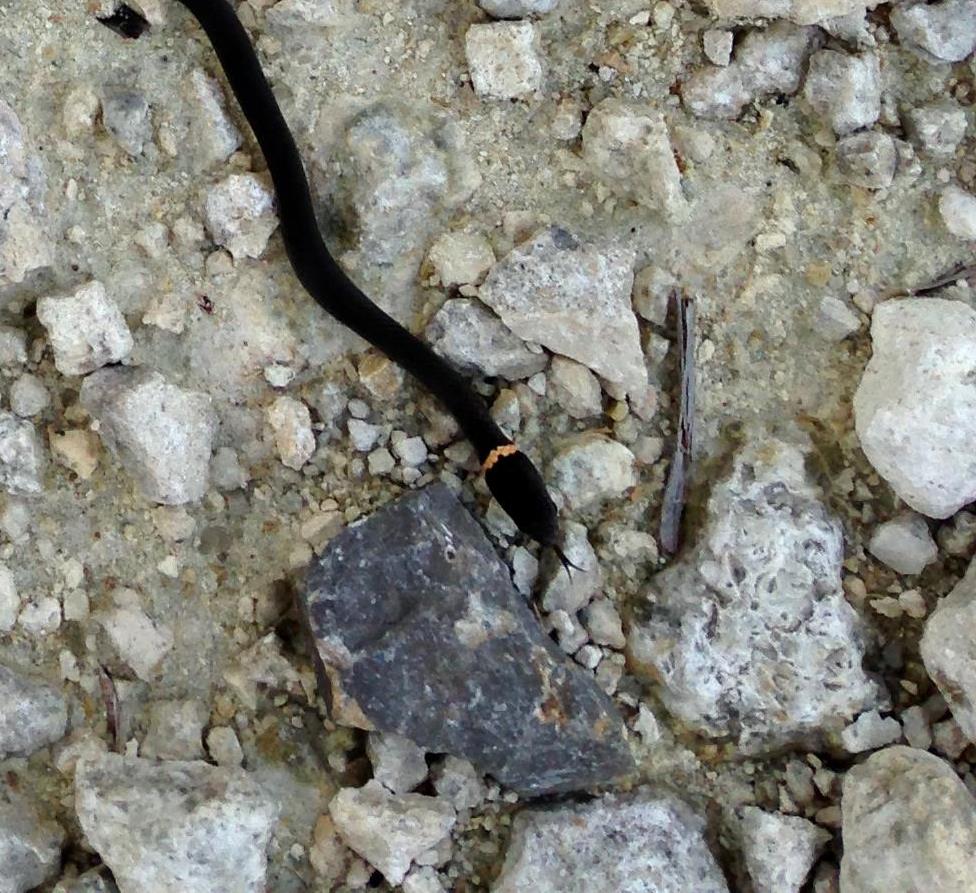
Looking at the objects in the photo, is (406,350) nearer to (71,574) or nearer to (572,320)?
(572,320)

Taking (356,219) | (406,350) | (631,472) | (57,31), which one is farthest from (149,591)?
(57,31)

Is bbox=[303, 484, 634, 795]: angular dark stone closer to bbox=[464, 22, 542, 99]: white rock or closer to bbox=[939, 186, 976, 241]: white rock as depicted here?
bbox=[464, 22, 542, 99]: white rock

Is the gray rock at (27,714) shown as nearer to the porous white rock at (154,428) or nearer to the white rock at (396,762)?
the porous white rock at (154,428)

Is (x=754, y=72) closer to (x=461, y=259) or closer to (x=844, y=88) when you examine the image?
(x=844, y=88)

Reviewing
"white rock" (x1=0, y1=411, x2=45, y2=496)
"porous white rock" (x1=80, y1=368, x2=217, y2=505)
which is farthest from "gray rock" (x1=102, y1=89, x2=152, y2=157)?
"white rock" (x1=0, y1=411, x2=45, y2=496)

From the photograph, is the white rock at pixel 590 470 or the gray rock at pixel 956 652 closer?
the gray rock at pixel 956 652

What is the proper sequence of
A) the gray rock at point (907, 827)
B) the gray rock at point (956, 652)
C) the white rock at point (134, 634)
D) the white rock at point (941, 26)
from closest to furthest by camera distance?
1. the gray rock at point (907, 827)
2. the gray rock at point (956, 652)
3. the white rock at point (134, 634)
4. the white rock at point (941, 26)

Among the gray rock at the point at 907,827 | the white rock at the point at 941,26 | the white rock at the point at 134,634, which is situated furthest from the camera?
the white rock at the point at 941,26

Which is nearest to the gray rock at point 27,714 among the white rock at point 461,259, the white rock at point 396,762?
the white rock at point 396,762
